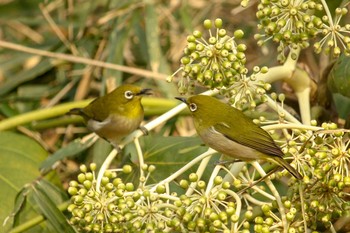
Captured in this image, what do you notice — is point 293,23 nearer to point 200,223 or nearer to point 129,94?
point 200,223

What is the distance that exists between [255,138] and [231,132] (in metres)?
0.10

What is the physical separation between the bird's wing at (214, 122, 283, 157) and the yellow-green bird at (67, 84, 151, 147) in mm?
819

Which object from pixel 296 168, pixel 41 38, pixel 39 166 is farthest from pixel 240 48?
pixel 41 38

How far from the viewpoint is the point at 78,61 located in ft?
12.8

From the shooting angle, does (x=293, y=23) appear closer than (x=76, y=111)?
Yes

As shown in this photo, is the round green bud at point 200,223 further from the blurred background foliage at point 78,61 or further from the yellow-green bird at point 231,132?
the blurred background foliage at point 78,61

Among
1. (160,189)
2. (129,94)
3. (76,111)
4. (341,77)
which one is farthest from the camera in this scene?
(76,111)

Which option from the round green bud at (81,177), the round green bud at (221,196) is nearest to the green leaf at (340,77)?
the round green bud at (221,196)

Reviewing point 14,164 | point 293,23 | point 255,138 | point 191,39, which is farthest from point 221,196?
point 14,164

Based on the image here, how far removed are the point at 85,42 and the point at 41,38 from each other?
0.49 metres

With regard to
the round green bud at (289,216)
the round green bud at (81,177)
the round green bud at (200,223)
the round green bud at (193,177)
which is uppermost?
the round green bud at (81,177)

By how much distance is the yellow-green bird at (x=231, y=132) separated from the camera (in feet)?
7.12

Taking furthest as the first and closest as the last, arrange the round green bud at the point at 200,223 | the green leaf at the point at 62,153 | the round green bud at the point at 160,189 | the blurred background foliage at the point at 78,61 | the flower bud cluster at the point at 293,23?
1. the blurred background foliage at the point at 78,61
2. the green leaf at the point at 62,153
3. the flower bud cluster at the point at 293,23
4. the round green bud at the point at 160,189
5. the round green bud at the point at 200,223

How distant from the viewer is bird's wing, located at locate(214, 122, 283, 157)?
7.06 ft
